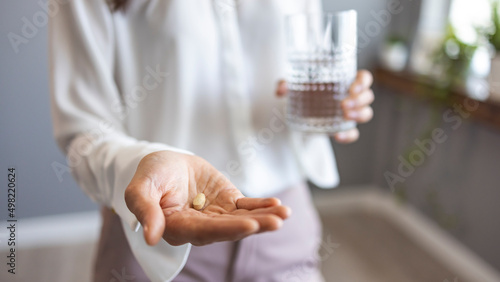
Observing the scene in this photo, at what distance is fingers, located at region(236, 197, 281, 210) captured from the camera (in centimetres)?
45

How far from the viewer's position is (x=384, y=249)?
1945mm

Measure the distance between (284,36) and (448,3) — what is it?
135 cm

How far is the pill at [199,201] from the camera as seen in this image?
A: 1.62ft

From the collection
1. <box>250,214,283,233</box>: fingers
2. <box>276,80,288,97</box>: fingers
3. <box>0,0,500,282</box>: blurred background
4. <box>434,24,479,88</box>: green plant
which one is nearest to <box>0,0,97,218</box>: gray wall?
<box>0,0,500,282</box>: blurred background

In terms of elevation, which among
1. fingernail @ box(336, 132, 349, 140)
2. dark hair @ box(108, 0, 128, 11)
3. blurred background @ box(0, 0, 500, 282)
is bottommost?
blurred background @ box(0, 0, 500, 282)

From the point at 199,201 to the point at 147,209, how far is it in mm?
95

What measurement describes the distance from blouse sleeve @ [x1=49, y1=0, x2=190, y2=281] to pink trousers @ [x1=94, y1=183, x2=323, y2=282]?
81mm

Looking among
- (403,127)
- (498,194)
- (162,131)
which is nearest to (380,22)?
(403,127)

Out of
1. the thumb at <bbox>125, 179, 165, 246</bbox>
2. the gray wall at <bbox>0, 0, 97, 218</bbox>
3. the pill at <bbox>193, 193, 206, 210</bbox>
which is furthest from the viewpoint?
the gray wall at <bbox>0, 0, 97, 218</bbox>

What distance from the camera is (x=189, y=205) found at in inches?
20.1

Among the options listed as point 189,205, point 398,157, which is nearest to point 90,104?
point 189,205

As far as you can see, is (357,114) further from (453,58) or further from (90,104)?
(453,58)

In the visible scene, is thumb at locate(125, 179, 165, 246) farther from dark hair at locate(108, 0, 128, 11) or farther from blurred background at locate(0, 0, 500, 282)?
blurred background at locate(0, 0, 500, 282)

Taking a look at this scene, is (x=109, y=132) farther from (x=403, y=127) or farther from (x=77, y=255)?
(x=403, y=127)
